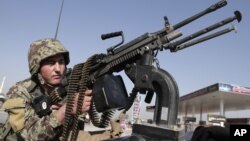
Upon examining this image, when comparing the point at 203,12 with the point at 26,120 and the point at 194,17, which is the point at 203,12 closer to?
the point at 194,17

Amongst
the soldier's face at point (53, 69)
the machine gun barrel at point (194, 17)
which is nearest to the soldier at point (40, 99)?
the soldier's face at point (53, 69)

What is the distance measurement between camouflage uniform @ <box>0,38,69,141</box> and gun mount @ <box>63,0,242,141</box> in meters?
0.19

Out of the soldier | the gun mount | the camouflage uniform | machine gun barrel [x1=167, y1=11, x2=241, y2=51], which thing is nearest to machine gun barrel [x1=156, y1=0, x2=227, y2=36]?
the gun mount

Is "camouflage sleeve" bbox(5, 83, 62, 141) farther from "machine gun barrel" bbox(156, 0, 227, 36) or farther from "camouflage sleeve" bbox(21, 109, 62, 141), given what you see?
"machine gun barrel" bbox(156, 0, 227, 36)

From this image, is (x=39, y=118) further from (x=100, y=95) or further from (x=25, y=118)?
(x=100, y=95)

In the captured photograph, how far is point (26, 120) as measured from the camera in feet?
11.2

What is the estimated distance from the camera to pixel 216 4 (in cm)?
329

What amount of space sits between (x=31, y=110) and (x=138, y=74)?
1.30 m

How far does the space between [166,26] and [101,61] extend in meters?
0.77

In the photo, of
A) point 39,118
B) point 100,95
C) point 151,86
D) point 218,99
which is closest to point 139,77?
point 151,86

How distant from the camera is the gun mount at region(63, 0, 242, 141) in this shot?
292cm

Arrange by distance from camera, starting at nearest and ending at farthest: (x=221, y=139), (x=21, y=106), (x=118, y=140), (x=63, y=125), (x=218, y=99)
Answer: (x=118, y=140) < (x=221, y=139) < (x=63, y=125) < (x=21, y=106) < (x=218, y=99)

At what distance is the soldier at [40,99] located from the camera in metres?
3.23

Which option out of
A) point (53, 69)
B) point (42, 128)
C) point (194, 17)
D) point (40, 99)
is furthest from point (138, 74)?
point (53, 69)
